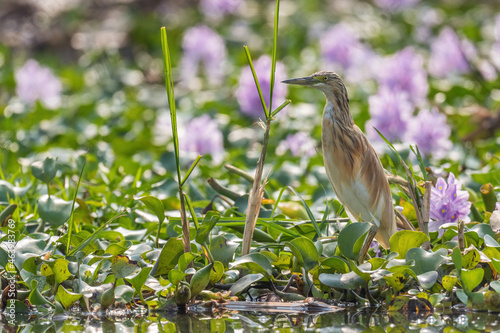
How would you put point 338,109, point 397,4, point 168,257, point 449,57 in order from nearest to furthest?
point 168,257, point 338,109, point 449,57, point 397,4

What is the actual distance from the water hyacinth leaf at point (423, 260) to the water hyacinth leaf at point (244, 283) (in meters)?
0.55

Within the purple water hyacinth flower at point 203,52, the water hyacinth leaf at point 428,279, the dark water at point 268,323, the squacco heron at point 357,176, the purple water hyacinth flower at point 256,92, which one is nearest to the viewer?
the dark water at point 268,323

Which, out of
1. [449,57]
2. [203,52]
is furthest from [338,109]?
[203,52]

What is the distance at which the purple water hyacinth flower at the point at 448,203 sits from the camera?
2.96m

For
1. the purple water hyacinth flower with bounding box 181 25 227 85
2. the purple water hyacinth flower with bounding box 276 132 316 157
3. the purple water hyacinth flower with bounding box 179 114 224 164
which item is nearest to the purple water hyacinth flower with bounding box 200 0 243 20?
the purple water hyacinth flower with bounding box 181 25 227 85

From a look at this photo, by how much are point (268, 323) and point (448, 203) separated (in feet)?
3.17

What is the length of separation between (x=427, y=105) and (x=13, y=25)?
6977 mm

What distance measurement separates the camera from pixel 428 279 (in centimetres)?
254

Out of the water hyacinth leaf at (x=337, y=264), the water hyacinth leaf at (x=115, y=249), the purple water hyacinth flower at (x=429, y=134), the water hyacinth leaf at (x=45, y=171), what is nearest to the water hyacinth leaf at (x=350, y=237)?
the water hyacinth leaf at (x=337, y=264)

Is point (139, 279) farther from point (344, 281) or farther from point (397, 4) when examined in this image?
point (397, 4)

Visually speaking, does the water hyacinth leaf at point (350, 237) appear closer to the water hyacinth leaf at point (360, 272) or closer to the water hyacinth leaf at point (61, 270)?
the water hyacinth leaf at point (360, 272)

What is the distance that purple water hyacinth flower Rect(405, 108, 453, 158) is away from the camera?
4469 millimetres

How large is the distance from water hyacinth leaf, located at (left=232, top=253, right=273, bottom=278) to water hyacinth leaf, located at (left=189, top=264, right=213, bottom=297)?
126mm

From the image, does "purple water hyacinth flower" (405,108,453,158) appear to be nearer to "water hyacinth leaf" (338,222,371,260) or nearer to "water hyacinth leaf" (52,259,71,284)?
"water hyacinth leaf" (338,222,371,260)
